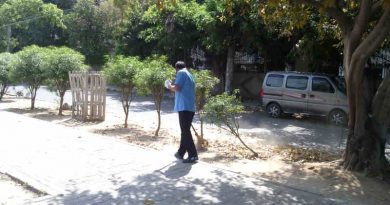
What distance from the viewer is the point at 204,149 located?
9945 millimetres

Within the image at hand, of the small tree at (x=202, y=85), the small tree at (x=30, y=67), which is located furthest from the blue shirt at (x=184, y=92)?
the small tree at (x=30, y=67)

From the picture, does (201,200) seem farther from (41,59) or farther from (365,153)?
(41,59)

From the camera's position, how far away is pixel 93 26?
3731 cm

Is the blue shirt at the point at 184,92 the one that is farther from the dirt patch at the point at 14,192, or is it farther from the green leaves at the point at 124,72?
the green leaves at the point at 124,72

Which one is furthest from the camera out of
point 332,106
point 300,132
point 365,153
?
point 332,106

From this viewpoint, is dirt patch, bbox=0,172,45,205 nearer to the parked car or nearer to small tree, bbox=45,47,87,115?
small tree, bbox=45,47,87,115

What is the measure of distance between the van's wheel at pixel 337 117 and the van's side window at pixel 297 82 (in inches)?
51.9

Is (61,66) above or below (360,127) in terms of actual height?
above

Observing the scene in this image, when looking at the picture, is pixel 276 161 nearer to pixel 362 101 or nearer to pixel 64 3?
pixel 362 101

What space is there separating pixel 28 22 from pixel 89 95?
29.1 m

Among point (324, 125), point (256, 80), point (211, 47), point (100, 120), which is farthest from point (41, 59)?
point (256, 80)

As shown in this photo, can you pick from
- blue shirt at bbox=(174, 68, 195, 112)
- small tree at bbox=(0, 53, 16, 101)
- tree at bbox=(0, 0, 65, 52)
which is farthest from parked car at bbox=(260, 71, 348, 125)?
tree at bbox=(0, 0, 65, 52)

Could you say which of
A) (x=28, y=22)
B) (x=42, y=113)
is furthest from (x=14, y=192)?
Result: (x=28, y=22)

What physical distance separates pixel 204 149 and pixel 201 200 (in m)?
3.67
